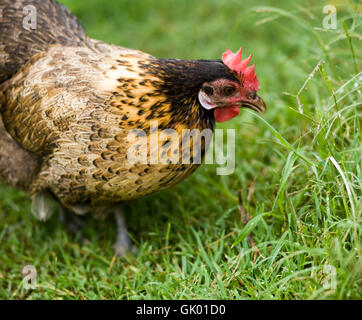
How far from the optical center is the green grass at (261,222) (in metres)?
2.12

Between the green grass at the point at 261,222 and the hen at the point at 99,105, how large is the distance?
1.16ft

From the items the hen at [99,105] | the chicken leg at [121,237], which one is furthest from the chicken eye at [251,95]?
the chicken leg at [121,237]

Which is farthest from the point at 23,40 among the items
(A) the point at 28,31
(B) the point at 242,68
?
(B) the point at 242,68

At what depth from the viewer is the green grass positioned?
2.12 meters

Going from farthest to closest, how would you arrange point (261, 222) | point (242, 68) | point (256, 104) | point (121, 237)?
1. point (121, 237)
2. point (261, 222)
3. point (256, 104)
4. point (242, 68)

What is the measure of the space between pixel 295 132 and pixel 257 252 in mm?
1110

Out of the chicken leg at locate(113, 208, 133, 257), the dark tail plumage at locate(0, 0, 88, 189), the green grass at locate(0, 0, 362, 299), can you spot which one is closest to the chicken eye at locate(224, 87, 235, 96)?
the green grass at locate(0, 0, 362, 299)

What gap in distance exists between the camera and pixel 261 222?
2535 mm

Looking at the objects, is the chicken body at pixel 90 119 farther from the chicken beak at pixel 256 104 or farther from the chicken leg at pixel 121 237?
the chicken leg at pixel 121 237

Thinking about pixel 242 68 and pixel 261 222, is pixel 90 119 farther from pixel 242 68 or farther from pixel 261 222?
pixel 261 222

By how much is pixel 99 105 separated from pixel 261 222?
46.7 inches

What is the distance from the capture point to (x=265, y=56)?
14.1ft

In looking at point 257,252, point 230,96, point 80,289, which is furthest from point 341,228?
point 80,289

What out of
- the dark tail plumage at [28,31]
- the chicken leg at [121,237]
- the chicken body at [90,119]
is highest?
the dark tail plumage at [28,31]
